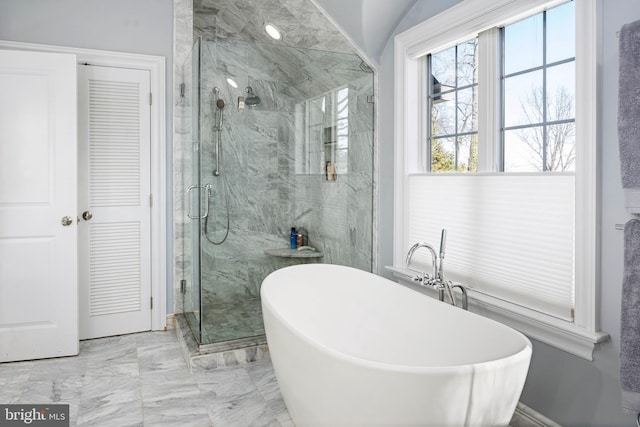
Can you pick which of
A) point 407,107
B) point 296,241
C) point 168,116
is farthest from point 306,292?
point 168,116

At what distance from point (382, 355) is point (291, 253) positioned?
107cm

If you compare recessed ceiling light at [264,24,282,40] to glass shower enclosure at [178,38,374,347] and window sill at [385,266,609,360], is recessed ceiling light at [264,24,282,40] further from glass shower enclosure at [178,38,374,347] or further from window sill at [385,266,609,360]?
window sill at [385,266,609,360]

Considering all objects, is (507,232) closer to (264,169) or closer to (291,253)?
(291,253)

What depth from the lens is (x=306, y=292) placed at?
107 inches

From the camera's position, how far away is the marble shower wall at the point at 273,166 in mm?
2979

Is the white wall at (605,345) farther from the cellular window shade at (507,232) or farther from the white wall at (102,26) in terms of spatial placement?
the white wall at (102,26)

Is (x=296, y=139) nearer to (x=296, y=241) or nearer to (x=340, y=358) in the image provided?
(x=296, y=241)

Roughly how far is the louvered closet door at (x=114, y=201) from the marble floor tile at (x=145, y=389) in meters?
0.34

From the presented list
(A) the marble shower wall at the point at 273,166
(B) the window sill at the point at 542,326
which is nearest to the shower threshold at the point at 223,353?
(A) the marble shower wall at the point at 273,166

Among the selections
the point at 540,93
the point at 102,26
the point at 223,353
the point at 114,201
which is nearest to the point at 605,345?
the point at 540,93

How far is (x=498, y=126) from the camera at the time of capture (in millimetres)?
2396

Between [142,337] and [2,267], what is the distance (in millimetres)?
1038

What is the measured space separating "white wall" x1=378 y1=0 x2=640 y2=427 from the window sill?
0.16ft

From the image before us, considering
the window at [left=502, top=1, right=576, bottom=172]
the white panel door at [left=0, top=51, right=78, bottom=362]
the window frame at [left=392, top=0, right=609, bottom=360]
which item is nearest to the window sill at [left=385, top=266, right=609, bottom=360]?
the window frame at [left=392, top=0, right=609, bottom=360]
